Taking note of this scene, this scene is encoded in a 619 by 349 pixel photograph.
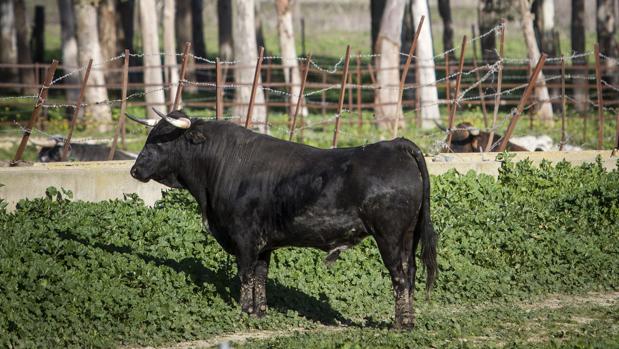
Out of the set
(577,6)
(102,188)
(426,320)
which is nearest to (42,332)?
(426,320)

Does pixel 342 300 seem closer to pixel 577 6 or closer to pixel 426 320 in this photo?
pixel 426 320

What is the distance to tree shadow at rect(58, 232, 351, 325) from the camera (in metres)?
10.9

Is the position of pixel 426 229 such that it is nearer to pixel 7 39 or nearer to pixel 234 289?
pixel 234 289

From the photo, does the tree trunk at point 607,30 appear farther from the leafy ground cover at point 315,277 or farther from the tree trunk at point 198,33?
the leafy ground cover at point 315,277

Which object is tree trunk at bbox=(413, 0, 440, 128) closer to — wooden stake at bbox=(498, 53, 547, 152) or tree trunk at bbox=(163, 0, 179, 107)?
tree trunk at bbox=(163, 0, 179, 107)

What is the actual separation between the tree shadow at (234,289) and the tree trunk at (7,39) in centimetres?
2531

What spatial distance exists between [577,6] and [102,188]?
24.6 meters

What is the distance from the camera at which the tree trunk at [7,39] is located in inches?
1400

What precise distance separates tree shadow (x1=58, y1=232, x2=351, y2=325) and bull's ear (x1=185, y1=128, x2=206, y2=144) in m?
1.34

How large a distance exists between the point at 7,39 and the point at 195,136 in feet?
87.9

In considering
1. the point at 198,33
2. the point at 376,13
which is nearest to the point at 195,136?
the point at 376,13

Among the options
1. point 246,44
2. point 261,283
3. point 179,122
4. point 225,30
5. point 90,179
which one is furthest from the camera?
point 225,30

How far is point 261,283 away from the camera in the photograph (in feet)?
35.1

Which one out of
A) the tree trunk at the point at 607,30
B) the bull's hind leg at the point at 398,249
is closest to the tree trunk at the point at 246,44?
the tree trunk at the point at 607,30
